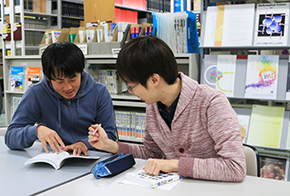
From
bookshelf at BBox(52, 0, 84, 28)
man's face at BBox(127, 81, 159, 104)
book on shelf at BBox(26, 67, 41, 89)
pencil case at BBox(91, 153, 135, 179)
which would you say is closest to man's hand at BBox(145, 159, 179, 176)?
pencil case at BBox(91, 153, 135, 179)

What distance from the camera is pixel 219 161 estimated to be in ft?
3.60

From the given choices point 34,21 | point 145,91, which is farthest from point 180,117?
point 34,21

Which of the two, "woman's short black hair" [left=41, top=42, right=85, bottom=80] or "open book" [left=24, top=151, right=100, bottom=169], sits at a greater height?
"woman's short black hair" [left=41, top=42, right=85, bottom=80]

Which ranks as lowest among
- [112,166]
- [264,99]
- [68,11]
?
[112,166]

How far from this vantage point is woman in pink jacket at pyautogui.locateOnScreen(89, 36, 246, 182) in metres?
1.09

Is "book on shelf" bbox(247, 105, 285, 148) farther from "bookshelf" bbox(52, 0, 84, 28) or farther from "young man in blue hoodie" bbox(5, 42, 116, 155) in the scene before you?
"bookshelf" bbox(52, 0, 84, 28)

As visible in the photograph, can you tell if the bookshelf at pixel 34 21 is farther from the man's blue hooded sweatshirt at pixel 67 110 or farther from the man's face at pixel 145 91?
the man's face at pixel 145 91

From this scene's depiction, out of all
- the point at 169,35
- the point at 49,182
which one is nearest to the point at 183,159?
the point at 49,182

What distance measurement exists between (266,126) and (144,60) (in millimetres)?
1687

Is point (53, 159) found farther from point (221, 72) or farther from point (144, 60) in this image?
point (221, 72)

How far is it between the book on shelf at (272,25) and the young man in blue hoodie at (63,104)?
138 centimetres

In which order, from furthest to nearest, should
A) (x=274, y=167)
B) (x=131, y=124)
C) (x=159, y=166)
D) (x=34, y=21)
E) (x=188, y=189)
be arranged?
(x=34, y=21), (x=131, y=124), (x=274, y=167), (x=159, y=166), (x=188, y=189)

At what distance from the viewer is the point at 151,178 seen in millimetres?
1097

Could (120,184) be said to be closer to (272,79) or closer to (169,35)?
(272,79)
